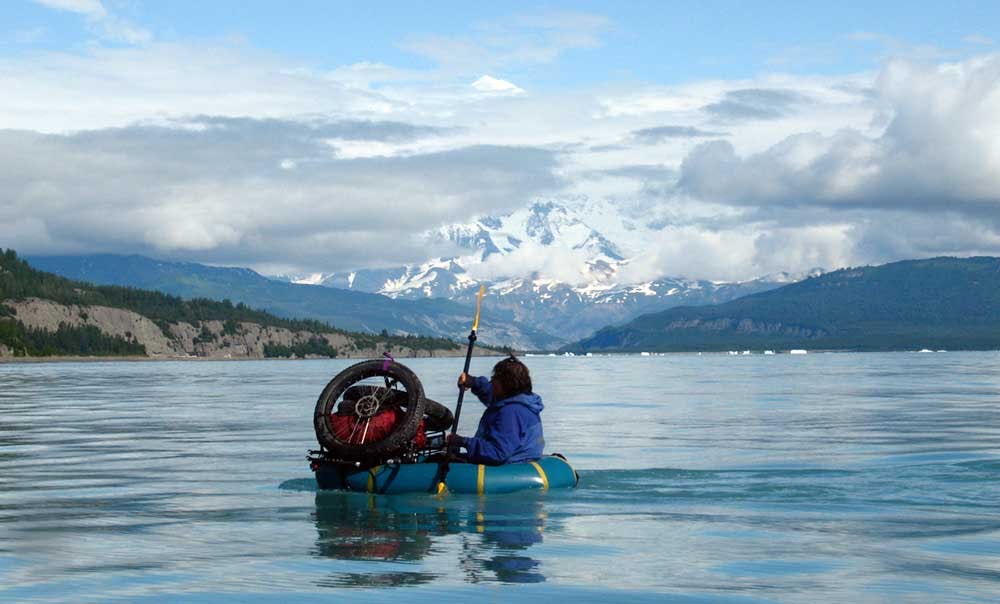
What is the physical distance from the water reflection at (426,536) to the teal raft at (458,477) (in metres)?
0.22

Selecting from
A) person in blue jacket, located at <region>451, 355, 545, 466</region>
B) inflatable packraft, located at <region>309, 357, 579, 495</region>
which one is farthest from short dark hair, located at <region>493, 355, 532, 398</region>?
inflatable packraft, located at <region>309, 357, 579, 495</region>

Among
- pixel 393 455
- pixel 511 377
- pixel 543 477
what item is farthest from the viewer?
pixel 393 455

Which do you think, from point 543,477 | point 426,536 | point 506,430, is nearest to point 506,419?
point 506,430

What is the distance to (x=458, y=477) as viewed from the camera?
25172 millimetres

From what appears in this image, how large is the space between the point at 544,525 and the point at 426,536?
89.9 inches

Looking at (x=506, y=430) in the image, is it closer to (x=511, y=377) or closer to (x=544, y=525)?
(x=511, y=377)

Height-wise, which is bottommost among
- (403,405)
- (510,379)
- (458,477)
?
(458,477)

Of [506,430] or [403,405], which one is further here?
[403,405]

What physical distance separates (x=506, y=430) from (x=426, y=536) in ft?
15.6

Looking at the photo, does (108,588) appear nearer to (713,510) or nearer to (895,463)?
(713,510)

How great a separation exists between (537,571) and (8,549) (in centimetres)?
836

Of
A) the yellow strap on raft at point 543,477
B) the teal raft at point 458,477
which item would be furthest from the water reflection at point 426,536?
the yellow strap on raft at point 543,477

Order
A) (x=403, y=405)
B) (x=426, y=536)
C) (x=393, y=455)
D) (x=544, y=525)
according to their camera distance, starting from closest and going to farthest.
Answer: (x=426, y=536), (x=544, y=525), (x=393, y=455), (x=403, y=405)

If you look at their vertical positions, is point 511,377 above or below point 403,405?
above
